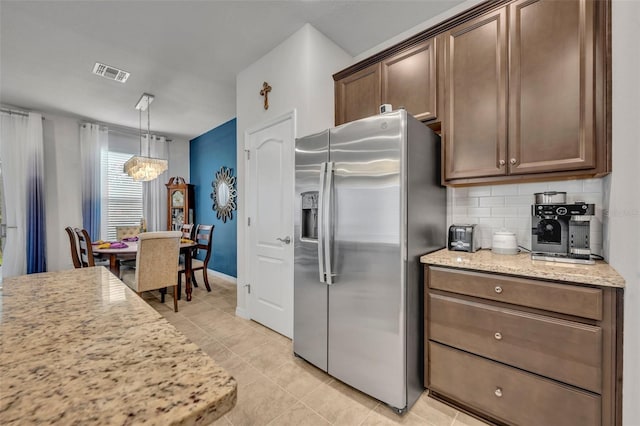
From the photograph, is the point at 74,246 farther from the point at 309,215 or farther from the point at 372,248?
the point at 372,248

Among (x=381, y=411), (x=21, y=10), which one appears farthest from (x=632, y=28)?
(x=21, y=10)

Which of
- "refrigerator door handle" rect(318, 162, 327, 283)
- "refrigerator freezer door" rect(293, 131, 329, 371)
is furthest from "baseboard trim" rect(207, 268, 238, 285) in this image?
"refrigerator door handle" rect(318, 162, 327, 283)

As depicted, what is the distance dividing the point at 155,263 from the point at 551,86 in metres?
3.76

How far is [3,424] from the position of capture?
350 millimetres

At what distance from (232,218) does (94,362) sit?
173 inches

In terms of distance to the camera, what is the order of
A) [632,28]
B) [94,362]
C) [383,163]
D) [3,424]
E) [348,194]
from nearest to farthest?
[3,424] < [94,362] < [632,28] < [383,163] < [348,194]

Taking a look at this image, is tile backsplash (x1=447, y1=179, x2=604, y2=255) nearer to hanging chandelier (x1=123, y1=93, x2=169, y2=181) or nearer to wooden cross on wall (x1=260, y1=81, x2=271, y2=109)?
wooden cross on wall (x1=260, y1=81, x2=271, y2=109)

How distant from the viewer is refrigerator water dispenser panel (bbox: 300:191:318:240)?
2051 mm

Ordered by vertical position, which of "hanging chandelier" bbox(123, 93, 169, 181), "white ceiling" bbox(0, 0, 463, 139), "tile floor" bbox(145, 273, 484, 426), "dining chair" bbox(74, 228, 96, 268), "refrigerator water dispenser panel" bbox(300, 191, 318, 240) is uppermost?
"white ceiling" bbox(0, 0, 463, 139)

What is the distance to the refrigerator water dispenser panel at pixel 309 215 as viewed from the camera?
2.05m

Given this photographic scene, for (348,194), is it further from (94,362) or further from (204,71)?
(204,71)

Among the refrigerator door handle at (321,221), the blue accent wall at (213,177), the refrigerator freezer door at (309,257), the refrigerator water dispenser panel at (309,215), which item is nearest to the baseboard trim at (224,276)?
the blue accent wall at (213,177)

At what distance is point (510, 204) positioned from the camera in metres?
1.97

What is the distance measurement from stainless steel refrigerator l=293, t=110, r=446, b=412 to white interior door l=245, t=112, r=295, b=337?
530 mm
